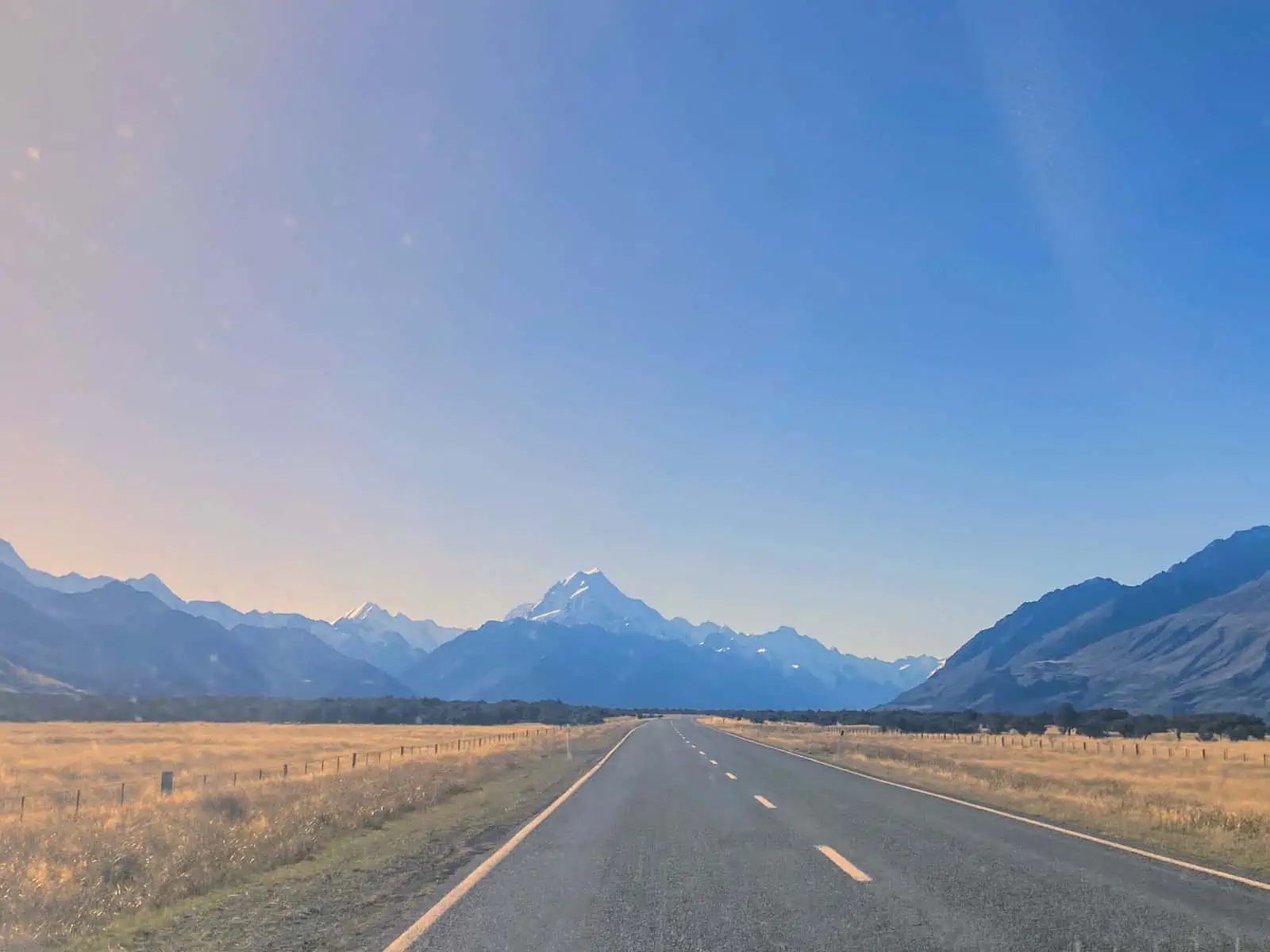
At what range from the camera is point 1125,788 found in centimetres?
2861

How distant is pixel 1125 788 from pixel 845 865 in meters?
21.2

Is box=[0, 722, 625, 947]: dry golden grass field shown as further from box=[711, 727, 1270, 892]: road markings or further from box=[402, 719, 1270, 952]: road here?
box=[711, 727, 1270, 892]: road markings

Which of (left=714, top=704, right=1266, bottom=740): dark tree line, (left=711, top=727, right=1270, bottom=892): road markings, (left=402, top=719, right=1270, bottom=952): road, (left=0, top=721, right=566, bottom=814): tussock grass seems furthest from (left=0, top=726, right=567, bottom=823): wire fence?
(left=714, top=704, right=1266, bottom=740): dark tree line

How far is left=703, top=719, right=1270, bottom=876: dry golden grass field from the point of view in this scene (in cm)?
1583

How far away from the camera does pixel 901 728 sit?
4948 inches

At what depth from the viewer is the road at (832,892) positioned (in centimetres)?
818

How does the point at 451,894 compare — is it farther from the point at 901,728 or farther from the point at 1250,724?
the point at 901,728

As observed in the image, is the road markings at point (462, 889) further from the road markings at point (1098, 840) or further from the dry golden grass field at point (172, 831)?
the road markings at point (1098, 840)

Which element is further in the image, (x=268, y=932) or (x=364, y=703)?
(x=364, y=703)

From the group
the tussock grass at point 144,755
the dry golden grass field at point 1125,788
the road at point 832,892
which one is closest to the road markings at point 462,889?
the road at point 832,892

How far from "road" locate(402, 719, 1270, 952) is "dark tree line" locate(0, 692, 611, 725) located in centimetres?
12580

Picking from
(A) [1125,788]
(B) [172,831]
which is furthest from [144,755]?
(A) [1125,788]

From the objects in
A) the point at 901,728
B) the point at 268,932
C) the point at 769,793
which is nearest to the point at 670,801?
the point at 769,793

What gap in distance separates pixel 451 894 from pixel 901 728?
410ft
